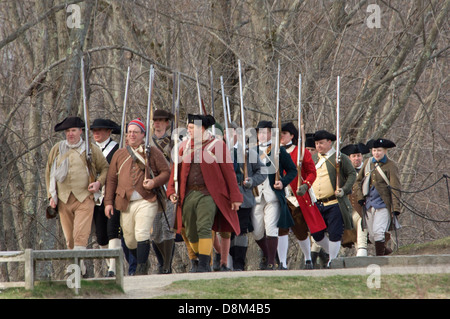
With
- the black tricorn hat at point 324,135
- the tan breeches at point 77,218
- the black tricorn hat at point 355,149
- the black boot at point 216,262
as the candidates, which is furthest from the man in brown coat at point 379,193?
the tan breeches at point 77,218

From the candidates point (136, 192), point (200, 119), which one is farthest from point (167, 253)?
point (200, 119)

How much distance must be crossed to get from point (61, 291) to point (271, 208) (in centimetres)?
396

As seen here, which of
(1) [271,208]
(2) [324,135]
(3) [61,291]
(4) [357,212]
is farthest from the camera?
(4) [357,212]

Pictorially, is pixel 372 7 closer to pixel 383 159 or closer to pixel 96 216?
pixel 383 159

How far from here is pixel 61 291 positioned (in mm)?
9117

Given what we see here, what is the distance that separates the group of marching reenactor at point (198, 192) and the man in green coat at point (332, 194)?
0.01 m

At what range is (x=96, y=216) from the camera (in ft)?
40.3

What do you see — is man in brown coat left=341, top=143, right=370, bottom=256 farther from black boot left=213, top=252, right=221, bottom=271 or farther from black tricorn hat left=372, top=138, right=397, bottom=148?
black boot left=213, top=252, right=221, bottom=271

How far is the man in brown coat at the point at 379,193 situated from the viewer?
1429cm

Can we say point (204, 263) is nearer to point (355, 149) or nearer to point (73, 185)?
point (73, 185)

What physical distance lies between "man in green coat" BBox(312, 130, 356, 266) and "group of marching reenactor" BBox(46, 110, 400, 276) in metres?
0.01

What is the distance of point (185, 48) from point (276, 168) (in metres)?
7.78

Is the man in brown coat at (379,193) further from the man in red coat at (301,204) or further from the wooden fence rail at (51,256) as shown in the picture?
the wooden fence rail at (51,256)

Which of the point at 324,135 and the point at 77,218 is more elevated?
the point at 324,135
